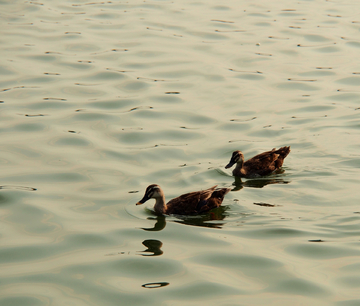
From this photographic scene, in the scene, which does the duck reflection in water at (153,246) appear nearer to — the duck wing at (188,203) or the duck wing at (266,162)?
the duck wing at (188,203)

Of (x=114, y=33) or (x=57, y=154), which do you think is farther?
(x=114, y=33)

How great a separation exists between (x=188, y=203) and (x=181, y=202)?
0.13 metres

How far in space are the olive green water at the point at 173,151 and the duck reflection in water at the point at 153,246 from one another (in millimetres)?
36

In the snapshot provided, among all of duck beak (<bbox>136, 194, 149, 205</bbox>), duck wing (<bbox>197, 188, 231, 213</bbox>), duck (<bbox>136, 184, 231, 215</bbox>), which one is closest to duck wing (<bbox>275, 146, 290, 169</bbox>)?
duck wing (<bbox>197, 188, 231, 213</bbox>)

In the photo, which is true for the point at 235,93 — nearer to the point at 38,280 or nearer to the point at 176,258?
the point at 176,258

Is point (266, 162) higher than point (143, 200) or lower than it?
higher

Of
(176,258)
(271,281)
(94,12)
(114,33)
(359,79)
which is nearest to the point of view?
(271,281)

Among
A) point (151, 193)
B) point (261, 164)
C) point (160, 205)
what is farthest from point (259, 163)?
point (151, 193)

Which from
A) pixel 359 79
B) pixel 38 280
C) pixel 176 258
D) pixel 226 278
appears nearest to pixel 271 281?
pixel 226 278

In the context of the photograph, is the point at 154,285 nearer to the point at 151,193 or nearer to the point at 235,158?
the point at 151,193

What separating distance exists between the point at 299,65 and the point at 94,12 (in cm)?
979

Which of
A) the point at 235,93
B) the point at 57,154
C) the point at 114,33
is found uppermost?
the point at 114,33

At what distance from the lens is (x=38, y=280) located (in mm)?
7680

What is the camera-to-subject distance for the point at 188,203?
997 centimetres
